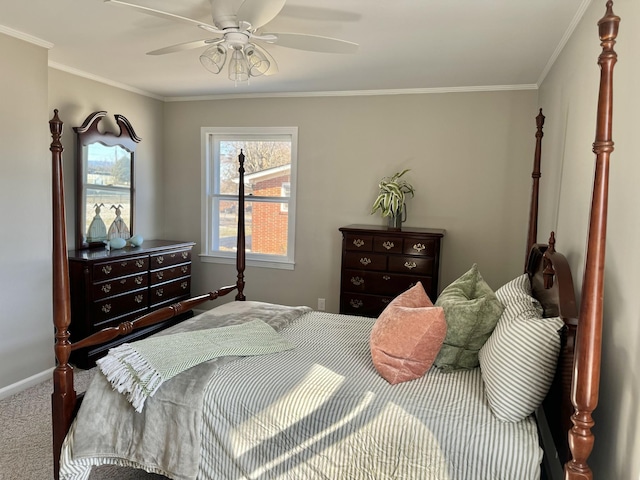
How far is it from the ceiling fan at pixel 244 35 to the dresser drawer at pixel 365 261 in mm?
1802

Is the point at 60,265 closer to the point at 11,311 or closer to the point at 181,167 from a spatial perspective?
the point at 11,311

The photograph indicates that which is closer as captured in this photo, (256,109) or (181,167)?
(256,109)

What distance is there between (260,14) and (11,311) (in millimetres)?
2569

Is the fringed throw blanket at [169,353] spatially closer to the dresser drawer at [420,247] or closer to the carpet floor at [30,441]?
the carpet floor at [30,441]

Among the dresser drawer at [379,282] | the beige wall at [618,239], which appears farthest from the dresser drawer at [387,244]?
the beige wall at [618,239]

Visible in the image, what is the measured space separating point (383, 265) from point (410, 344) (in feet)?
6.30

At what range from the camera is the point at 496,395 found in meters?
1.61

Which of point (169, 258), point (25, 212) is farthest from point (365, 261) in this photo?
point (25, 212)

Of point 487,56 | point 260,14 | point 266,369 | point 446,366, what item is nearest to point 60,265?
point 266,369

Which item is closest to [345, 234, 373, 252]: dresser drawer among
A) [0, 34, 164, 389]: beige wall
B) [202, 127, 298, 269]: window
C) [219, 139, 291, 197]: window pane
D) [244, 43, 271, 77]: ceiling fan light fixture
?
[202, 127, 298, 269]: window

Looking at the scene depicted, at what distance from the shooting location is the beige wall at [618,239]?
132 centimetres

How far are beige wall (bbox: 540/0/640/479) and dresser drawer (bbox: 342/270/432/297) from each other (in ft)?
5.27

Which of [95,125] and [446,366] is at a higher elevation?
[95,125]

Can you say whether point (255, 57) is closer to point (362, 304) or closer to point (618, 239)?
point (618, 239)
